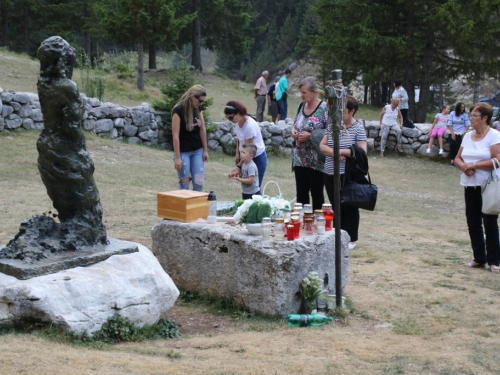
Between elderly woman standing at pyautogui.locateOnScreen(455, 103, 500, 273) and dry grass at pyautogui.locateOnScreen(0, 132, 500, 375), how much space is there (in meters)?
0.27

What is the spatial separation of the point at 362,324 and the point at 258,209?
128 cm

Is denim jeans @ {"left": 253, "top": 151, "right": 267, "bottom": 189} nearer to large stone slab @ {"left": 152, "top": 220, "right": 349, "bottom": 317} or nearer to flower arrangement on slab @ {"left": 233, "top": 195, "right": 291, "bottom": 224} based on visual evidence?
flower arrangement on slab @ {"left": 233, "top": 195, "right": 291, "bottom": 224}

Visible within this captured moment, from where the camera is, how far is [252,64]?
4934cm

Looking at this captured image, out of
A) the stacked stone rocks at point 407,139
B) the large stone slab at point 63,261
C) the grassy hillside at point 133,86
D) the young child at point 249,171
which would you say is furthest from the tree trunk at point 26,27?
the large stone slab at point 63,261

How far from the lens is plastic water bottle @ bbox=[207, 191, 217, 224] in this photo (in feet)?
19.2

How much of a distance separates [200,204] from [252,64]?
44.5 m

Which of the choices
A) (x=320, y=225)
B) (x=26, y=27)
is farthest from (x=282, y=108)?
(x=26, y=27)

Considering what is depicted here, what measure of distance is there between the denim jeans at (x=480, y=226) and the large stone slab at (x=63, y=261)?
3.76 m

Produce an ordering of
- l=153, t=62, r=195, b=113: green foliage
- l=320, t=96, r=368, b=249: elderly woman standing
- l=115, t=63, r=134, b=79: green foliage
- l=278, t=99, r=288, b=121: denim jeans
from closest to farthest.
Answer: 1. l=320, t=96, r=368, b=249: elderly woman standing
2. l=153, t=62, r=195, b=113: green foliage
3. l=278, t=99, r=288, b=121: denim jeans
4. l=115, t=63, r=134, b=79: green foliage

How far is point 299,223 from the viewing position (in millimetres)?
5402

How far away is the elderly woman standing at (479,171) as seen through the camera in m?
6.67

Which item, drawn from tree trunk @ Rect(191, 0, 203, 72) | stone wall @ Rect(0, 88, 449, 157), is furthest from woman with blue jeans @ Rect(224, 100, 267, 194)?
tree trunk @ Rect(191, 0, 203, 72)

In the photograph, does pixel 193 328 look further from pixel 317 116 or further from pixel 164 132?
pixel 164 132

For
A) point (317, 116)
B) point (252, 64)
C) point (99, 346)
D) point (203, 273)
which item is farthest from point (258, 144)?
point (252, 64)
